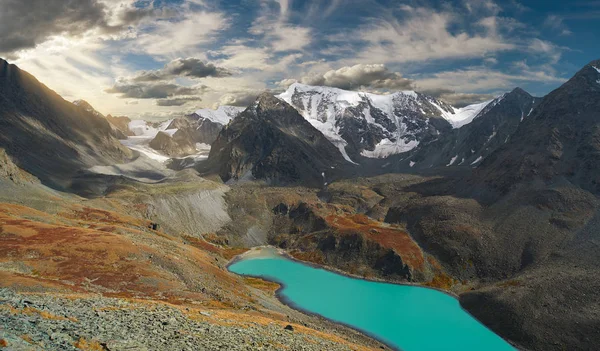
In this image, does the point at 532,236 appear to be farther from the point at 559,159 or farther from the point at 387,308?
the point at 559,159

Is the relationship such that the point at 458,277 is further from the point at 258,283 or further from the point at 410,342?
the point at 258,283

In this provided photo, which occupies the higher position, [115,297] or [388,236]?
[115,297]

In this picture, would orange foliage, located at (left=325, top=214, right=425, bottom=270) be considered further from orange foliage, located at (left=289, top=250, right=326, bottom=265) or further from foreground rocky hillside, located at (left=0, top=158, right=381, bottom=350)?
foreground rocky hillside, located at (left=0, top=158, right=381, bottom=350)

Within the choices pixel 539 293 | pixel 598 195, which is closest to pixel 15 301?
pixel 539 293

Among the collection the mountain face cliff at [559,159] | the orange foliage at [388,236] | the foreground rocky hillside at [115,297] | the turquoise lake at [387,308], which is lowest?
the turquoise lake at [387,308]

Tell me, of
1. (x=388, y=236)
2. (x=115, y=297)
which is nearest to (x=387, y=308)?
(x=388, y=236)

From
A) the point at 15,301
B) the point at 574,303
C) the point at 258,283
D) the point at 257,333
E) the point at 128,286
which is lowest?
the point at 258,283

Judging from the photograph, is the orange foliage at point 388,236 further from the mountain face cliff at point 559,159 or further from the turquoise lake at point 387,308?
the mountain face cliff at point 559,159

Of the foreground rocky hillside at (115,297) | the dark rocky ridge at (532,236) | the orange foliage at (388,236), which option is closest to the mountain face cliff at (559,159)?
the dark rocky ridge at (532,236)

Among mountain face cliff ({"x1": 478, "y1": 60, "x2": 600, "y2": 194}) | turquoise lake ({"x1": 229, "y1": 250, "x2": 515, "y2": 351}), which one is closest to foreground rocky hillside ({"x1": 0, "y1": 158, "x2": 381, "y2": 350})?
turquoise lake ({"x1": 229, "y1": 250, "x2": 515, "y2": 351})
